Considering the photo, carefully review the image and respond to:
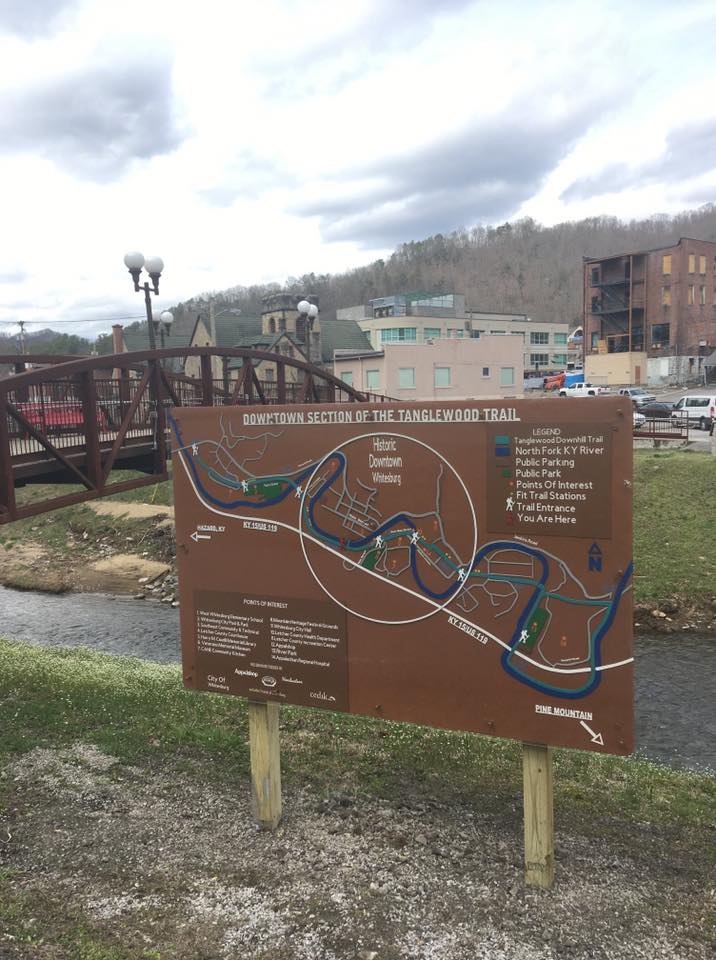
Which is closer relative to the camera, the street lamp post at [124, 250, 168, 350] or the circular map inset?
the circular map inset

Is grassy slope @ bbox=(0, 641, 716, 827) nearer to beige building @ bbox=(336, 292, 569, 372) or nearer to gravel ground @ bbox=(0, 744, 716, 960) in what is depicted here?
gravel ground @ bbox=(0, 744, 716, 960)

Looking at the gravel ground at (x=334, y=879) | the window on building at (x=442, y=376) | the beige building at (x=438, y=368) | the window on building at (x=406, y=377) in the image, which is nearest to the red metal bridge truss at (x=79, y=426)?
the gravel ground at (x=334, y=879)

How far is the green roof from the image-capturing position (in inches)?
2648

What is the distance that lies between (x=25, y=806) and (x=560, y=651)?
5501 millimetres

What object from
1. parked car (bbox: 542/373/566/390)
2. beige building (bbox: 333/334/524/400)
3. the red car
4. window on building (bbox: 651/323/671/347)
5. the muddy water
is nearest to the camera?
the muddy water

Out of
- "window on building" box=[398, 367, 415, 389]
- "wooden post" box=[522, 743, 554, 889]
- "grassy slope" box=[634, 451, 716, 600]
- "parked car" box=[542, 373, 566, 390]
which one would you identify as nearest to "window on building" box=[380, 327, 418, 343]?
"parked car" box=[542, 373, 566, 390]

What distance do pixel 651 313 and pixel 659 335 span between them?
260 centimetres

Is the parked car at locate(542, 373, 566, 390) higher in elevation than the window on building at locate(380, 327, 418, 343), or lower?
lower

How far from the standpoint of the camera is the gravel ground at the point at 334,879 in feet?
17.0

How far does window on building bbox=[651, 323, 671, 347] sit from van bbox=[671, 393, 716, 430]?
38128 mm

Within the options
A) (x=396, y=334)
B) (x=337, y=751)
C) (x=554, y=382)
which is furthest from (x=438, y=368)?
(x=337, y=751)

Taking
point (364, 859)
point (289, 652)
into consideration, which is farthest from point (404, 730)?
point (289, 652)

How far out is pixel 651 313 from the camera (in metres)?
76.4

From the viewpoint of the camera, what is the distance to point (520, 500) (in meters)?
5.25
